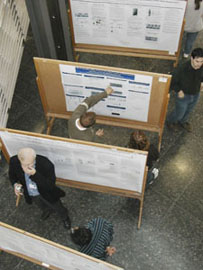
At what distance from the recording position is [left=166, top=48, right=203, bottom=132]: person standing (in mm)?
4391

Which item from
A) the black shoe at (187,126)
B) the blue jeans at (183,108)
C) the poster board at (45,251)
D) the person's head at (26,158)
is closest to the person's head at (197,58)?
the blue jeans at (183,108)

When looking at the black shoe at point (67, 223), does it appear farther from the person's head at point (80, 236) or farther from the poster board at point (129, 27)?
the poster board at point (129, 27)

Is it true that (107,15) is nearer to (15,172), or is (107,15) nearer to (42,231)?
(15,172)

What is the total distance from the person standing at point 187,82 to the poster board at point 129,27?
130 centimetres

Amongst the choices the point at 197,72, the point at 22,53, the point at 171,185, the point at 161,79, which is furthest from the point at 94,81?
the point at 22,53

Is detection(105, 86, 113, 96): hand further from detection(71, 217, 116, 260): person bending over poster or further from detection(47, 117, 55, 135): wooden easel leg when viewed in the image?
detection(71, 217, 116, 260): person bending over poster

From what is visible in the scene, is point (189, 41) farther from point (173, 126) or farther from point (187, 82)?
point (187, 82)

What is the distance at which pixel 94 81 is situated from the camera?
4707 mm

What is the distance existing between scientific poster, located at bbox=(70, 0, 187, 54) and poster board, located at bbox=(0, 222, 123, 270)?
12.1ft

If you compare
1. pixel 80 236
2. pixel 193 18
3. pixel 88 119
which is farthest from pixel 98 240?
pixel 193 18

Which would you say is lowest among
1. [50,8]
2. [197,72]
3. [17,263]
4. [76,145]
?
[17,263]

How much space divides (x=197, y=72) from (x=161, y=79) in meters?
0.49

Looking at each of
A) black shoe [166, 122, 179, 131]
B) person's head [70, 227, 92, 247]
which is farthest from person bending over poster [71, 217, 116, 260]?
black shoe [166, 122, 179, 131]

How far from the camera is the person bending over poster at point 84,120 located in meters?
4.20
